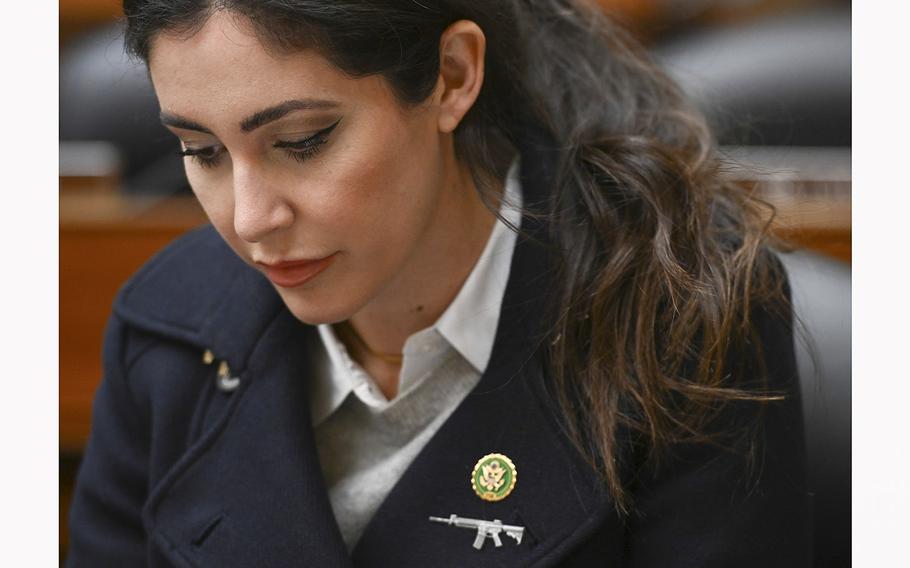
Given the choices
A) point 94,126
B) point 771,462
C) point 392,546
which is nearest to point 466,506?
point 392,546

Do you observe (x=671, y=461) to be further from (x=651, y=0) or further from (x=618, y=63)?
(x=651, y=0)

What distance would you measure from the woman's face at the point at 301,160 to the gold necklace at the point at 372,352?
16 centimetres

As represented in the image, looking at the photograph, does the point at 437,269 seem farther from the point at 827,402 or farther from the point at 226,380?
the point at 827,402

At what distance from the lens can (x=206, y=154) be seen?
0.87 m

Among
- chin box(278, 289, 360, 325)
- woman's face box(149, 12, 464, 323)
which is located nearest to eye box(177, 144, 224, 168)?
woman's face box(149, 12, 464, 323)

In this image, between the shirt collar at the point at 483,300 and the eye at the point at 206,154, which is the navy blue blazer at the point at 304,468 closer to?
the shirt collar at the point at 483,300

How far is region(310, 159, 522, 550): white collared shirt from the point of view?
3.29 ft

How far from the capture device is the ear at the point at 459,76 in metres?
0.90

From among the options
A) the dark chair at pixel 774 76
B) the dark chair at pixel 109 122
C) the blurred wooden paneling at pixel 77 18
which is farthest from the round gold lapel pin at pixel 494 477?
the blurred wooden paneling at pixel 77 18

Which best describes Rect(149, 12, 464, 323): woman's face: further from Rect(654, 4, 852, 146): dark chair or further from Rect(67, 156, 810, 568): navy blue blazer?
Rect(654, 4, 852, 146): dark chair

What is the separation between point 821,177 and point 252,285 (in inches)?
23.3

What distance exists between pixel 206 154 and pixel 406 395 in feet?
0.92

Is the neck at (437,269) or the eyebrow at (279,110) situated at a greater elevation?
the eyebrow at (279,110)

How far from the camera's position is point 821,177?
1.22m
